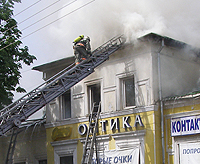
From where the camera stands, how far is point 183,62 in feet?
54.1

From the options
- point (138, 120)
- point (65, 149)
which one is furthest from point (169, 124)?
point (65, 149)

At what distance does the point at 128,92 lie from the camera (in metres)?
16.1

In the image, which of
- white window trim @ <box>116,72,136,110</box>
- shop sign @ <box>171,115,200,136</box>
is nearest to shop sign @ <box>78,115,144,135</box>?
white window trim @ <box>116,72,136,110</box>

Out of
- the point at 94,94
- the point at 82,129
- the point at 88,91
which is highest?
the point at 88,91

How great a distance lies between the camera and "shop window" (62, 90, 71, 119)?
18.5 metres

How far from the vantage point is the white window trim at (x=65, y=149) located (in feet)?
56.7

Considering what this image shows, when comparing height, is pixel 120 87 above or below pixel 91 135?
above

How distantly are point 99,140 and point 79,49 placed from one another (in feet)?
13.2

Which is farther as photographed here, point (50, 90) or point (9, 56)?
point (9, 56)

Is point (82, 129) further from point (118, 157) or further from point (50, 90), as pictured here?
point (50, 90)

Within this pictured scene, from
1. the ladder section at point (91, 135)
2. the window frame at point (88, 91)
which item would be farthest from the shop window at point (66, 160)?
the window frame at point (88, 91)

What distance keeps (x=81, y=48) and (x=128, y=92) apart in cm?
274

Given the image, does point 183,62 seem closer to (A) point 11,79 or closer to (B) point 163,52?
(B) point 163,52

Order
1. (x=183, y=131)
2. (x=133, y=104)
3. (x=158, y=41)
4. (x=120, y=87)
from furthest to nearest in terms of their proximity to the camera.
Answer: (x=120, y=87) → (x=133, y=104) → (x=158, y=41) → (x=183, y=131)
